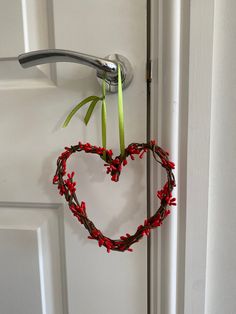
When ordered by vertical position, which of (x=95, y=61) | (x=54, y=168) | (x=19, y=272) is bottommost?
(x=19, y=272)

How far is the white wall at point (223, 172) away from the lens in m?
0.37

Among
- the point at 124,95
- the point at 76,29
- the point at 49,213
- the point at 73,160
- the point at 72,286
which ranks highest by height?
the point at 76,29

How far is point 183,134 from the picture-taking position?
39 cm

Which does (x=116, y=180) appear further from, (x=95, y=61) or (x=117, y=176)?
(x=95, y=61)

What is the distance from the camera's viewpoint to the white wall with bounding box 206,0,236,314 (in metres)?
0.37

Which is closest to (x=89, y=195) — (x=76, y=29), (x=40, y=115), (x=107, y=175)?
(x=107, y=175)

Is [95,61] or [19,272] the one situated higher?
[95,61]

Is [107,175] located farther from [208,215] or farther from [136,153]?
[208,215]

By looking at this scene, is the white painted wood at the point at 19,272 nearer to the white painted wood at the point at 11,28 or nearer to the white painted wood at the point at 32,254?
the white painted wood at the point at 32,254

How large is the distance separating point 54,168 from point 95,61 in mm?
196

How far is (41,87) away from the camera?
44 cm

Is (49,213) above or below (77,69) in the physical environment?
below

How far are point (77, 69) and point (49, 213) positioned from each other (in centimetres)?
26

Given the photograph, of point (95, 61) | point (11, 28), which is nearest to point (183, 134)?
point (95, 61)
